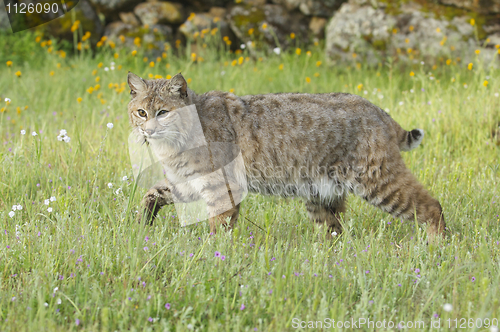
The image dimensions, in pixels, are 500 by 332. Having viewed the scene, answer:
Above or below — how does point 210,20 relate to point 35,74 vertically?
above

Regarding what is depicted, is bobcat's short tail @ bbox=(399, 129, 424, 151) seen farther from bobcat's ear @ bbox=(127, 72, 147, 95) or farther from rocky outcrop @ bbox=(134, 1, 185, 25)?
rocky outcrop @ bbox=(134, 1, 185, 25)

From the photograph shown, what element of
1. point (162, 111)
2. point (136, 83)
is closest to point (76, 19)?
point (136, 83)

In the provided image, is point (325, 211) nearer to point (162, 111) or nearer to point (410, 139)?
point (410, 139)

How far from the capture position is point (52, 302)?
2.17 m

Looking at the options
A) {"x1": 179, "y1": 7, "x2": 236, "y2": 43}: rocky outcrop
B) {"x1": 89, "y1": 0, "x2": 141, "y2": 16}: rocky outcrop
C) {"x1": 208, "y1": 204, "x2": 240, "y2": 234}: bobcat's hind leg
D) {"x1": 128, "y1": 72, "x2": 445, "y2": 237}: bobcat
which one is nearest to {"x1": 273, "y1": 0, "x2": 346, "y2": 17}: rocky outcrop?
{"x1": 179, "y1": 7, "x2": 236, "y2": 43}: rocky outcrop

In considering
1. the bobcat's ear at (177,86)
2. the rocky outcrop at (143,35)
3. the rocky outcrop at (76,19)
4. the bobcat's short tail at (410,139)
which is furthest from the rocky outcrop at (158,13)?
the bobcat's short tail at (410,139)

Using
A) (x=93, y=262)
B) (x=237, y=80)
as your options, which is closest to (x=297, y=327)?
(x=93, y=262)

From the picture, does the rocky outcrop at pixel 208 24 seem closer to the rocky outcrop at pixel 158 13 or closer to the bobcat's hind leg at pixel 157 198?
the rocky outcrop at pixel 158 13

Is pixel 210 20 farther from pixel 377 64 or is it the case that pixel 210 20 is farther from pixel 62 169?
pixel 62 169

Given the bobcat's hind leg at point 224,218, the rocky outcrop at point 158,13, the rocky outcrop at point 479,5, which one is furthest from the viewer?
the rocky outcrop at point 158,13

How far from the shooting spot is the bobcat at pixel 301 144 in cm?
332

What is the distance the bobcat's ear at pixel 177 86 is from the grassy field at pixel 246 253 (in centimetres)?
55

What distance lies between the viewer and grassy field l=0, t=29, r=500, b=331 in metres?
2.14

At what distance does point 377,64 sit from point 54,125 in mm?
4743
